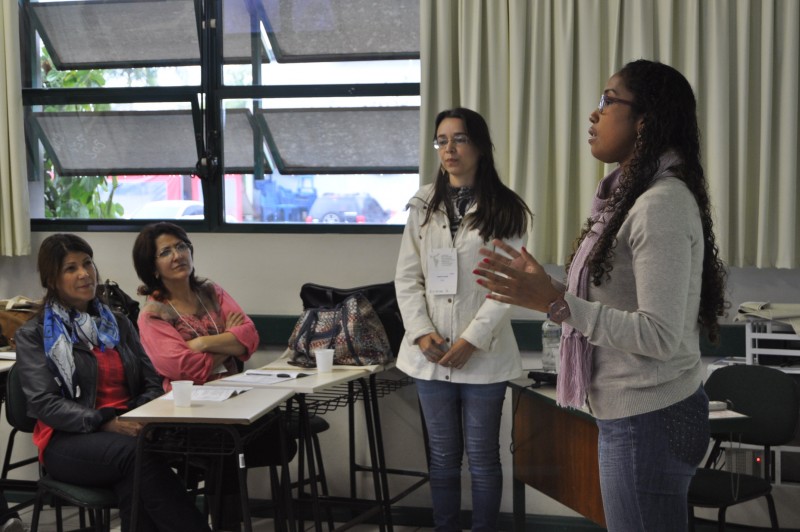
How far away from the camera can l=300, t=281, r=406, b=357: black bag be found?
399 cm

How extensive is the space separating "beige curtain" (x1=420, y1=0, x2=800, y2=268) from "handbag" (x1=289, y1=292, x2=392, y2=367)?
732mm

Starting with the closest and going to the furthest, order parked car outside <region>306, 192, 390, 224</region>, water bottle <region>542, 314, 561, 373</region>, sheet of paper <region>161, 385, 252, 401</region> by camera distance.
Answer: sheet of paper <region>161, 385, 252, 401</region>
water bottle <region>542, 314, 561, 373</region>
parked car outside <region>306, 192, 390, 224</region>

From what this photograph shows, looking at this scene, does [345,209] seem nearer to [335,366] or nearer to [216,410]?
[335,366]

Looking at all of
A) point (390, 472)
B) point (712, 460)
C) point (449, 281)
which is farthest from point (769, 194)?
point (390, 472)

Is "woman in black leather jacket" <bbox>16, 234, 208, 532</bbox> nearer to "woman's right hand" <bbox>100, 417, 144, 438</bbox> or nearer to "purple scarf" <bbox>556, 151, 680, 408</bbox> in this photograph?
"woman's right hand" <bbox>100, 417, 144, 438</bbox>

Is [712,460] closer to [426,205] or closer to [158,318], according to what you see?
[426,205]

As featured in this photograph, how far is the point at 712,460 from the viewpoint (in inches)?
139

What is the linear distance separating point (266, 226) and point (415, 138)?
874 millimetres

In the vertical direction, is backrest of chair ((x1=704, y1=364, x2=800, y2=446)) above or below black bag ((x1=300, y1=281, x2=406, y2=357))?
below

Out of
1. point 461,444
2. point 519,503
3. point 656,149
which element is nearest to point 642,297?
point 656,149

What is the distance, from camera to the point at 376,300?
13.4ft

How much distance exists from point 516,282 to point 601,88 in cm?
261

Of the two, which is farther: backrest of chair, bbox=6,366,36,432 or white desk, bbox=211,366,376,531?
backrest of chair, bbox=6,366,36,432

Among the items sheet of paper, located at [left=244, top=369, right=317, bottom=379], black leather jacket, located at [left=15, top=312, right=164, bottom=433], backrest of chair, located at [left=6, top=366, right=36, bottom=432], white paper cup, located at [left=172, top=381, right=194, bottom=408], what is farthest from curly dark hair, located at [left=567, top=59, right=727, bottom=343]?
backrest of chair, located at [left=6, top=366, right=36, bottom=432]
